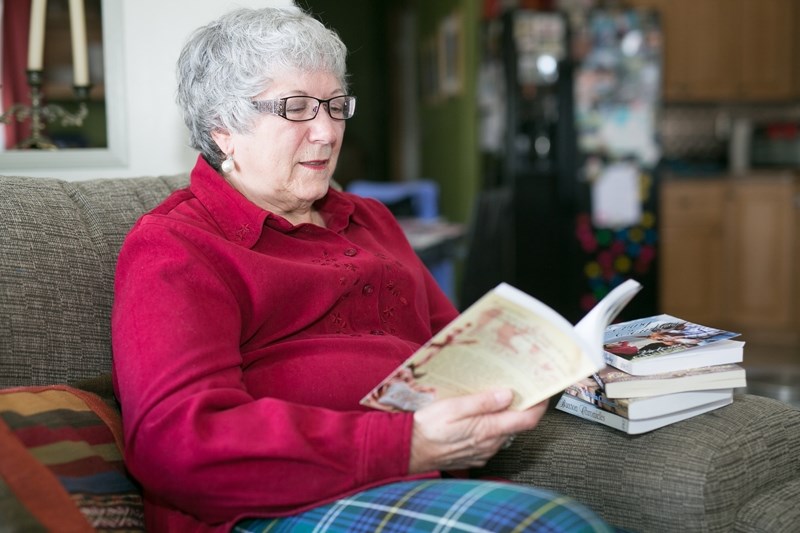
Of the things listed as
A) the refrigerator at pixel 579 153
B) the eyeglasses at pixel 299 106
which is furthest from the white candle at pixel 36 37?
the refrigerator at pixel 579 153

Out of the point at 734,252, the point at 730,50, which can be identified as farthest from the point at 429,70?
the point at 734,252

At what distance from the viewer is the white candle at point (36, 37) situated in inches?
70.6

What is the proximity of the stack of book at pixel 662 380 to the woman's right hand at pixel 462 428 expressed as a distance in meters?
0.20

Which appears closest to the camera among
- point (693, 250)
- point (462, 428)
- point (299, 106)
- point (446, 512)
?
point (446, 512)

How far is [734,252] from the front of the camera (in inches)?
207

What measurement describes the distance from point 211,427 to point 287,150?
1.61 feet

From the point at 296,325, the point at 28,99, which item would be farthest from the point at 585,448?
the point at 28,99

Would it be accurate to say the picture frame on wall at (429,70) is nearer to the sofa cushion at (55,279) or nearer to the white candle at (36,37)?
the white candle at (36,37)

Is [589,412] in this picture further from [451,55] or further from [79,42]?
[451,55]

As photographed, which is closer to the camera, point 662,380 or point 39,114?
point 662,380

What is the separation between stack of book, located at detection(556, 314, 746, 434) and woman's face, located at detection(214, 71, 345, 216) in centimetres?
53

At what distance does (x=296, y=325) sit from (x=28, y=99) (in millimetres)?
1155

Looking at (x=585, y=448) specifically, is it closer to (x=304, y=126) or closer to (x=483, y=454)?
(x=483, y=454)

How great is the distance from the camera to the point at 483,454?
112cm
